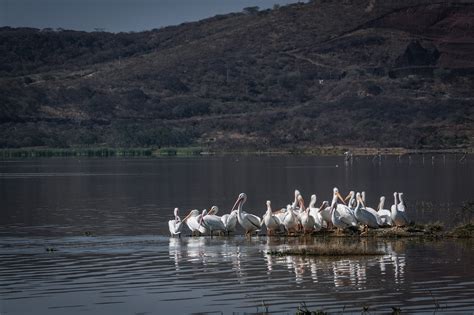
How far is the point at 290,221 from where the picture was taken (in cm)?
3064

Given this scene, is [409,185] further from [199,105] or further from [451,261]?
[199,105]

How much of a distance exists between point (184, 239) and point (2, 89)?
128 metres

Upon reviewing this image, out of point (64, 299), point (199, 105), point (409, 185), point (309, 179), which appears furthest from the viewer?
point (199, 105)

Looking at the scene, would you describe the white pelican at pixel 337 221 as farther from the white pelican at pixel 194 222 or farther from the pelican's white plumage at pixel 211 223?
the white pelican at pixel 194 222

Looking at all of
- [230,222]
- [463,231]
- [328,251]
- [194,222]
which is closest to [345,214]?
[463,231]

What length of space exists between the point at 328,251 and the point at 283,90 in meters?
137

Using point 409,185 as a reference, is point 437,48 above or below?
above

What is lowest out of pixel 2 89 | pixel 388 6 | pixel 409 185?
pixel 409 185

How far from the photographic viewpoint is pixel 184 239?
31.1 m

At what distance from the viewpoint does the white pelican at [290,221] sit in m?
30.7

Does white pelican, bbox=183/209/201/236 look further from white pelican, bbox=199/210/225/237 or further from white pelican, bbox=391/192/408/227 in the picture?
white pelican, bbox=391/192/408/227

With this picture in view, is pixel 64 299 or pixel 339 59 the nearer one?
pixel 64 299

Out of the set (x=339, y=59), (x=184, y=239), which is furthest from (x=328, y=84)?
(x=184, y=239)

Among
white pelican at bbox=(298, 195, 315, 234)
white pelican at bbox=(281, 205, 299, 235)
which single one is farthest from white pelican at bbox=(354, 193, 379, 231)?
white pelican at bbox=(281, 205, 299, 235)
